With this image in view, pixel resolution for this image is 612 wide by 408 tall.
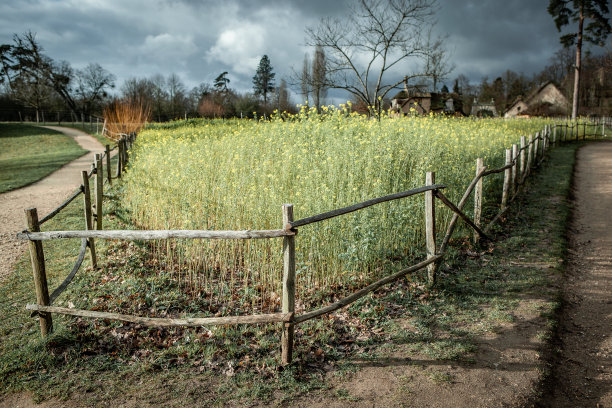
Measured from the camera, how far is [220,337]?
4.36 metres

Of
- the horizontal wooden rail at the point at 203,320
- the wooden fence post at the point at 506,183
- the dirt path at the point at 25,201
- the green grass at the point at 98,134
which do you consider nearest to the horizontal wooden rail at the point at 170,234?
the horizontal wooden rail at the point at 203,320

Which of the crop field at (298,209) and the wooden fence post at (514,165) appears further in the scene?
the wooden fence post at (514,165)

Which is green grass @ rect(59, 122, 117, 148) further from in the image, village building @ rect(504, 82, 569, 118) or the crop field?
village building @ rect(504, 82, 569, 118)

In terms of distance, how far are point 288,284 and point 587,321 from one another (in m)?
3.75

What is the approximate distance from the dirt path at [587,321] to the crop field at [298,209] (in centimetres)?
217

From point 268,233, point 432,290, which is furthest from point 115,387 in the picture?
point 432,290

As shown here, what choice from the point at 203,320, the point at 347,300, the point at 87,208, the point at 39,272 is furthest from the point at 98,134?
the point at 347,300

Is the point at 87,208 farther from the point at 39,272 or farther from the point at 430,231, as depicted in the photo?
the point at 430,231

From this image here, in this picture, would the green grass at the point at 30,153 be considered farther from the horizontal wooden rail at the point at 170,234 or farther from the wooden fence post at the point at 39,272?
the horizontal wooden rail at the point at 170,234

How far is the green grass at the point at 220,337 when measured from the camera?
3.60 m

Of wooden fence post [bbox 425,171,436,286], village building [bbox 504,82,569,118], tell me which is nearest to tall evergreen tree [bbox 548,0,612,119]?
village building [bbox 504,82,569,118]

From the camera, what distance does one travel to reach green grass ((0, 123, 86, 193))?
14477 mm

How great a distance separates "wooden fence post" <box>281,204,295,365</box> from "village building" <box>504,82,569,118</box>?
54214 millimetres

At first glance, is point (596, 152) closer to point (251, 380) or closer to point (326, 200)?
point (326, 200)
